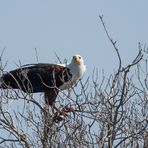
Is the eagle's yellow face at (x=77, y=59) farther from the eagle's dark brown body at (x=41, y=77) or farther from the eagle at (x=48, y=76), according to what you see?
the eagle's dark brown body at (x=41, y=77)

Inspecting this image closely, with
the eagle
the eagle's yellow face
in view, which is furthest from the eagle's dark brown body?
the eagle's yellow face

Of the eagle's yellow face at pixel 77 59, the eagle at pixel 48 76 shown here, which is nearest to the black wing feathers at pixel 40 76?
the eagle at pixel 48 76

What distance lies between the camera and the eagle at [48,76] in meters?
10.3

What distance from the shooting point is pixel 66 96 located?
855 centimetres

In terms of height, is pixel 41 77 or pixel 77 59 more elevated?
pixel 77 59

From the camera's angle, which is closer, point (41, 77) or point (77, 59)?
point (41, 77)

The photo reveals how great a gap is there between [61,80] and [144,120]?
2.08 metres

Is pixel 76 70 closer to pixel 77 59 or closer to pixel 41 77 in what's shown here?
pixel 77 59

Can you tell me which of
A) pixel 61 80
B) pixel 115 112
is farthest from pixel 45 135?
pixel 61 80

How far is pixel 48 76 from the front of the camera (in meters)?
11.1

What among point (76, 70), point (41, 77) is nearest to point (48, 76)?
point (41, 77)

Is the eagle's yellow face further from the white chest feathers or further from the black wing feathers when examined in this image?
the black wing feathers

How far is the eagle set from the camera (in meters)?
10.3

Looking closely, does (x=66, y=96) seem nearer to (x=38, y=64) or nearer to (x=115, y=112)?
(x=115, y=112)
